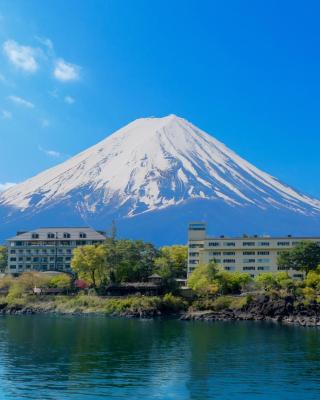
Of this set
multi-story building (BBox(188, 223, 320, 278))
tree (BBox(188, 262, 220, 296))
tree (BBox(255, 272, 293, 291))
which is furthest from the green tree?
tree (BBox(255, 272, 293, 291))

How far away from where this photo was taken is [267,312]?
225 ft

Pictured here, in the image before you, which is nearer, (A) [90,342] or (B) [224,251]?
(A) [90,342]

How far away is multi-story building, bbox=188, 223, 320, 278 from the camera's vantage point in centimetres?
9131

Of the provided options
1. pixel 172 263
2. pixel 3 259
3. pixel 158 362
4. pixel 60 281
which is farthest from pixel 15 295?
pixel 158 362

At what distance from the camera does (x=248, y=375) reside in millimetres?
31719

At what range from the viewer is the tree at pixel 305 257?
81.3m

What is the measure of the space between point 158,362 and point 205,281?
140 ft

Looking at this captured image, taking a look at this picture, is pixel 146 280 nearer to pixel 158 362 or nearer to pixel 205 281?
pixel 205 281

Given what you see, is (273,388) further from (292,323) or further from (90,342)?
(292,323)

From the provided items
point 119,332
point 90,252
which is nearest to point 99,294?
point 90,252

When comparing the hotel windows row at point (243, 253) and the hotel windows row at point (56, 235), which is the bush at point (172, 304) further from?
the hotel windows row at point (56, 235)

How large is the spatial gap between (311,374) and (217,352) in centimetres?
878

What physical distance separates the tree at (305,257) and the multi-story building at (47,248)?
136ft

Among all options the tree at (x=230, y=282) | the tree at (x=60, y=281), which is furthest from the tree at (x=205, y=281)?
the tree at (x=60, y=281)
